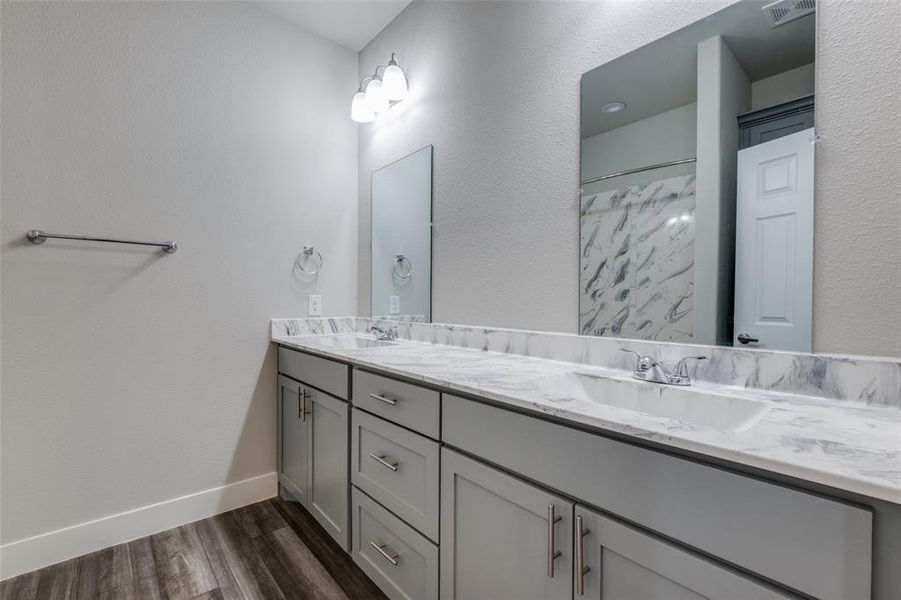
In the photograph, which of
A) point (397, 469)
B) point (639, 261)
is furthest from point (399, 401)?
point (639, 261)

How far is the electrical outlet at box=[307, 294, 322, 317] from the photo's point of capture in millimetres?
2312

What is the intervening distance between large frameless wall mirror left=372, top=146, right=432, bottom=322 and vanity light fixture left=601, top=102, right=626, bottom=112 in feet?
2.95

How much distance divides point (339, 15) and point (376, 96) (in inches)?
19.4

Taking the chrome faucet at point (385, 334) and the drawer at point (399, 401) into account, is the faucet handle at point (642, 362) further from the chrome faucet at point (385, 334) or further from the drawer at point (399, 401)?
the chrome faucet at point (385, 334)

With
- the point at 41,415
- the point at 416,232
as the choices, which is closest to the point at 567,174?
the point at 416,232

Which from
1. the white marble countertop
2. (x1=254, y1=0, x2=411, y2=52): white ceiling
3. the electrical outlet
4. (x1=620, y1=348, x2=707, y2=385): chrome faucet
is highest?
(x1=254, y1=0, x2=411, y2=52): white ceiling

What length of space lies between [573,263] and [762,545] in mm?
948

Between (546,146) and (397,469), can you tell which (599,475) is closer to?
(397,469)

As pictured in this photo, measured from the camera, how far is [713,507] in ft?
2.08

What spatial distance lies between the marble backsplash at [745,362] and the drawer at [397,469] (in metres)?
0.54

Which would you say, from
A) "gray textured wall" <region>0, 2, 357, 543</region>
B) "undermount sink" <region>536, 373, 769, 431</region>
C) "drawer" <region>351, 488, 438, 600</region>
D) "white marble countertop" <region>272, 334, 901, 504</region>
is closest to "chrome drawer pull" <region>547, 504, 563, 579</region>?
"white marble countertop" <region>272, 334, 901, 504</region>

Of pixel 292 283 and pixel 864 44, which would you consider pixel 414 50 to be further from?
pixel 864 44

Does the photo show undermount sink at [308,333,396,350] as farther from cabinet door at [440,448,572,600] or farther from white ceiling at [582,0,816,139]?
white ceiling at [582,0,816,139]

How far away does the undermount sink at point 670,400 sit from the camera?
2.97 feet
